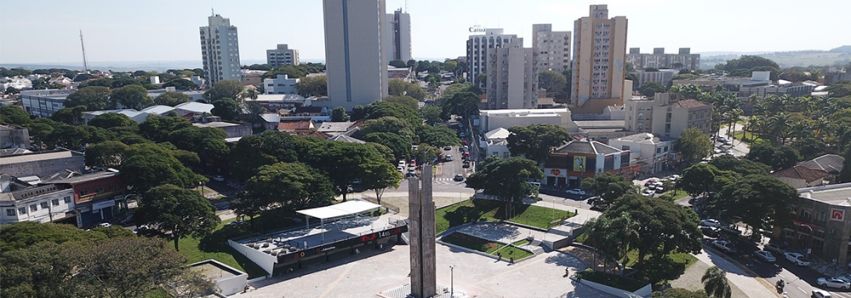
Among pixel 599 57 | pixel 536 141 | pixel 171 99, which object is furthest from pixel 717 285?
pixel 171 99

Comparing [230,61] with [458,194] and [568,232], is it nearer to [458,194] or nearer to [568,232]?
[458,194]

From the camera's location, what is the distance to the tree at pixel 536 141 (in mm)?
63906

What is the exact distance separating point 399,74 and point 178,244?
127 m

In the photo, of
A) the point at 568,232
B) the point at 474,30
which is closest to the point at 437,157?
the point at 568,232

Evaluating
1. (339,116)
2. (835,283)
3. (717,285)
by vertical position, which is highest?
(339,116)

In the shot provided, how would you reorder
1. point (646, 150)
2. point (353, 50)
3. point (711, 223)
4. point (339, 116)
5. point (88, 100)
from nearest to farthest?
1. point (711, 223)
2. point (646, 150)
3. point (339, 116)
4. point (88, 100)
5. point (353, 50)

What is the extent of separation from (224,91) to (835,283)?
113792 mm

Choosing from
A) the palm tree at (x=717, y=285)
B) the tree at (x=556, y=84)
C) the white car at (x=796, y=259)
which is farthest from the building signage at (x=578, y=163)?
the tree at (x=556, y=84)

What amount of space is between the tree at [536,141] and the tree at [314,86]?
2758 inches

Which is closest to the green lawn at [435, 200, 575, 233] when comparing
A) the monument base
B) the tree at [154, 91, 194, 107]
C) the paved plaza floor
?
the paved plaza floor

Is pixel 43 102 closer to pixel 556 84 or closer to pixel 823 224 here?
pixel 556 84

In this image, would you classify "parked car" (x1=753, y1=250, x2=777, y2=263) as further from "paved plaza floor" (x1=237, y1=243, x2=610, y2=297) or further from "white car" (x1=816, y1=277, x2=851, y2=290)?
"paved plaza floor" (x1=237, y1=243, x2=610, y2=297)

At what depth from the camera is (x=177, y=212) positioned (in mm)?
39594

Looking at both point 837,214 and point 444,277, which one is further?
point 837,214
